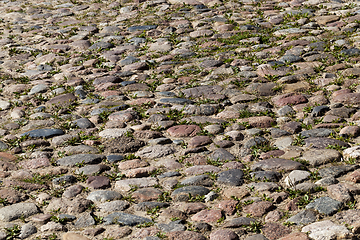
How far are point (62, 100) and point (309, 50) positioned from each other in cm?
336

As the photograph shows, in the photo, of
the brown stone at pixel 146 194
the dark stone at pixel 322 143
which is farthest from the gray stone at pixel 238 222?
the dark stone at pixel 322 143

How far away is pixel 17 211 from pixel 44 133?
139cm

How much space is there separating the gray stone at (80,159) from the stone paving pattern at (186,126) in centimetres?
2

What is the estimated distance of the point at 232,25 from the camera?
7.28 metres

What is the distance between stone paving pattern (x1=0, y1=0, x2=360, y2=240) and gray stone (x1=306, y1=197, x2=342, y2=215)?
11 mm

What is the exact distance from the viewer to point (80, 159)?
399 centimetres

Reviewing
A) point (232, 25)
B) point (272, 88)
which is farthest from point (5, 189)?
point (232, 25)

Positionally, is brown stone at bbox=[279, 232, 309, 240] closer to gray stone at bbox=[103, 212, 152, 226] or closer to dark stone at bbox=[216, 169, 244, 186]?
dark stone at bbox=[216, 169, 244, 186]

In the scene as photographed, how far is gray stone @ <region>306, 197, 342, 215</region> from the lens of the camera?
299cm

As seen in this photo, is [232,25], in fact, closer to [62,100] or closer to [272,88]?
[272,88]

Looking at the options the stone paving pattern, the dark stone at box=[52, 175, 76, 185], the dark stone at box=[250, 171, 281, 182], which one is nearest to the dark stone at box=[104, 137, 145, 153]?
the stone paving pattern

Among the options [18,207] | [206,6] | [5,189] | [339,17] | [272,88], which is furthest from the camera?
[206,6]

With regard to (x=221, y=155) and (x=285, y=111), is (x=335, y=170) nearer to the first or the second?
(x=221, y=155)

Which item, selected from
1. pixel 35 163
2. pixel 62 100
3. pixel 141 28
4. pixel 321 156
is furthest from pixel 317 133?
pixel 141 28
